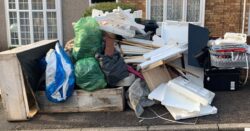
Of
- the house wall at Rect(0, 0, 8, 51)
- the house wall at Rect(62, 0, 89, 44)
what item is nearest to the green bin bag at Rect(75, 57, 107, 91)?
the house wall at Rect(62, 0, 89, 44)

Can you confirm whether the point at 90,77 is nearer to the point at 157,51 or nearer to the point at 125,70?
the point at 125,70

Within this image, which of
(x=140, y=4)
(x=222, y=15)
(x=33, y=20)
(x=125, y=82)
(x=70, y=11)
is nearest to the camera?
(x=125, y=82)

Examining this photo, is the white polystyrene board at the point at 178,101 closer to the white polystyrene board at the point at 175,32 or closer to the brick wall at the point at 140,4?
the white polystyrene board at the point at 175,32

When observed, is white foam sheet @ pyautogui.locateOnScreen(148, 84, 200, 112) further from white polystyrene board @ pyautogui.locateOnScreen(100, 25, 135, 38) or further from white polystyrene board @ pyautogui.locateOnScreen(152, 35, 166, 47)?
white polystyrene board @ pyautogui.locateOnScreen(100, 25, 135, 38)

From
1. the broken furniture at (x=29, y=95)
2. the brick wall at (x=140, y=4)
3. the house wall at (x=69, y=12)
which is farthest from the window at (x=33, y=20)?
the broken furniture at (x=29, y=95)

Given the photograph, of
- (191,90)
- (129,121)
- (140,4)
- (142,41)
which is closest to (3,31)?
(140,4)

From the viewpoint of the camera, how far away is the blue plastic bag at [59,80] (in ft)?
18.9

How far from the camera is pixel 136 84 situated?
604 centimetres

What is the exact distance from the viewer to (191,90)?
5.81 m

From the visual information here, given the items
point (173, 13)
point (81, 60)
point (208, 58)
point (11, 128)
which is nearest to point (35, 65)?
point (81, 60)

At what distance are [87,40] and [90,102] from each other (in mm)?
1033

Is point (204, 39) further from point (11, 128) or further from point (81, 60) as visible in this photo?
point (11, 128)

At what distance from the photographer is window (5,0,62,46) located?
A: 34.4ft

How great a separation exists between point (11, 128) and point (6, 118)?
1.28 feet
